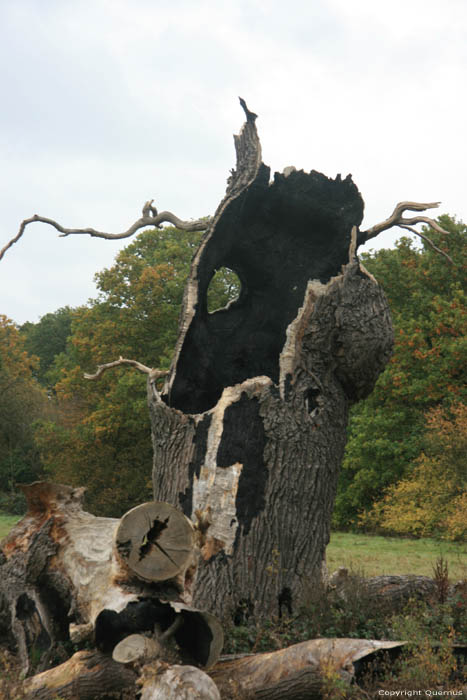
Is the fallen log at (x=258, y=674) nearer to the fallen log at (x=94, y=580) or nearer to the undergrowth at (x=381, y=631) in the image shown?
the undergrowth at (x=381, y=631)

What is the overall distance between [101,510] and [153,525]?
1963 centimetres

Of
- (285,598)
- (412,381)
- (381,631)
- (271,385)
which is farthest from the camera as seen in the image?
(412,381)

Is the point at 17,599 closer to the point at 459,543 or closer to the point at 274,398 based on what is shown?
the point at 274,398

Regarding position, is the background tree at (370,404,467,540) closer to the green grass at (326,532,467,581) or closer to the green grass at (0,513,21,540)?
the green grass at (326,532,467,581)

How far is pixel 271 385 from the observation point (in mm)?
7555

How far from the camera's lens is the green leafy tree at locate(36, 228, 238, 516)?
23938 mm

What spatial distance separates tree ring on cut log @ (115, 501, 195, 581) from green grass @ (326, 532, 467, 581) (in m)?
7.03

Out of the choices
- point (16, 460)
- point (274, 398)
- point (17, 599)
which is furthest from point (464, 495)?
point (16, 460)

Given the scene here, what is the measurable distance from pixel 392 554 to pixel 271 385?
35.2 feet

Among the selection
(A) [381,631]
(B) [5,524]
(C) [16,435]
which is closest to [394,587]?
(A) [381,631]

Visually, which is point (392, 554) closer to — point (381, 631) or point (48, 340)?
point (381, 631)

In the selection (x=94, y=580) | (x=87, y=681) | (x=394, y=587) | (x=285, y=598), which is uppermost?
(x=94, y=580)

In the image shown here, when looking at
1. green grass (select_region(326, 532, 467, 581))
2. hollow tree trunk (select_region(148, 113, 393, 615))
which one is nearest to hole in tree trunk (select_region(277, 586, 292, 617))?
hollow tree trunk (select_region(148, 113, 393, 615))

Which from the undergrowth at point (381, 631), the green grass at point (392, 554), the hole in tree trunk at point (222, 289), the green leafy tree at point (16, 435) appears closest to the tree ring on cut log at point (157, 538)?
the undergrowth at point (381, 631)
